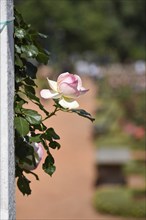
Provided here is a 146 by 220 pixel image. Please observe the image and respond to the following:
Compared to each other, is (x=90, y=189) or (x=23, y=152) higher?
(x=90, y=189)

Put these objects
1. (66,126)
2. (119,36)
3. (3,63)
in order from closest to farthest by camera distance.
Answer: (3,63)
(66,126)
(119,36)

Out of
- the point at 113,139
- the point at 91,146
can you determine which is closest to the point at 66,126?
the point at 91,146

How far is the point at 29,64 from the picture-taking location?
1.86 m

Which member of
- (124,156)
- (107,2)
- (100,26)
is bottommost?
(124,156)

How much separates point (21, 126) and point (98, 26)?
129 ft

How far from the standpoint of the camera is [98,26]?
40406 mm

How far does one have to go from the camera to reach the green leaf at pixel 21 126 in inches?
63.3

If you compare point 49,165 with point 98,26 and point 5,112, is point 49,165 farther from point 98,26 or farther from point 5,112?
point 98,26

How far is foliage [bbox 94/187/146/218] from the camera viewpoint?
19.8ft

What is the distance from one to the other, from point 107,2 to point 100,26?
10.4 feet

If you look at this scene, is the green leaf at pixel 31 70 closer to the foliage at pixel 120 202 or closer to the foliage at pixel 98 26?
the foliage at pixel 120 202

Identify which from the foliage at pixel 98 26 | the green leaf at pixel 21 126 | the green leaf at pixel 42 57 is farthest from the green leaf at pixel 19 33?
the foliage at pixel 98 26

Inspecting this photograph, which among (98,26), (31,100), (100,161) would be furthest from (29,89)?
(98,26)

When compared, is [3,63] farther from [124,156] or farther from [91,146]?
[91,146]
